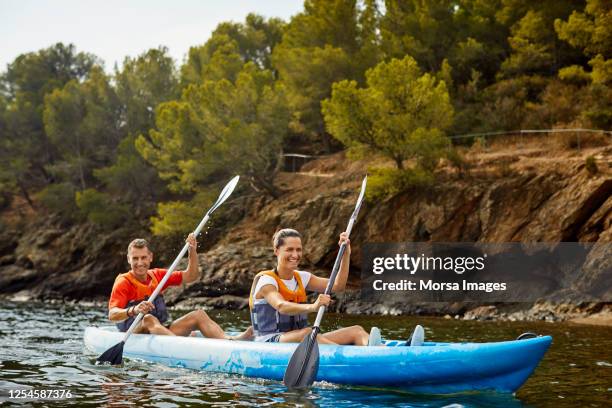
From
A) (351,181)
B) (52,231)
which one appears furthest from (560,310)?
(52,231)

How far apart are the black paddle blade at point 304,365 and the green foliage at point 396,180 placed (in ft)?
50.2

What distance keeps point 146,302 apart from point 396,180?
48.1ft

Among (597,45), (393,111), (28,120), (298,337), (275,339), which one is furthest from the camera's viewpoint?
(28,120)

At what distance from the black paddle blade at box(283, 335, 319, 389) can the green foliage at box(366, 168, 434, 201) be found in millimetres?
15296

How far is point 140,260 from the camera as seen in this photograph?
8383 millimetres

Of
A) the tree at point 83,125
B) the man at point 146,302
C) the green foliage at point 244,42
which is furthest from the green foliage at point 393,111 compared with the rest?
the tree at point 83,125

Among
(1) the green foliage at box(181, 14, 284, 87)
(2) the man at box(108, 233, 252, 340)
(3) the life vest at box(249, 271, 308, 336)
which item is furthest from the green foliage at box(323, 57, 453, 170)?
(1) the green foliage at box(181, 14, 284, 87)

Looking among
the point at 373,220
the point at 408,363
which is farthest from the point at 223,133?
the point at 408,363

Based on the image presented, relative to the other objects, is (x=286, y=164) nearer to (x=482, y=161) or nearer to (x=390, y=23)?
(x=390, y=23)

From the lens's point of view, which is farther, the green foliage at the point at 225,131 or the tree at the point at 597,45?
the green foliage at the point at 225,131

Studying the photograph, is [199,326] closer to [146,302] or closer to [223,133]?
[146,302]

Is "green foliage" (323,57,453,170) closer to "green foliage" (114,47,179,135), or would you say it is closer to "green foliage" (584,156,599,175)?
"green foliage" (584,156,599,175)

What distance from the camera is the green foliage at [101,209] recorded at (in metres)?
30.8

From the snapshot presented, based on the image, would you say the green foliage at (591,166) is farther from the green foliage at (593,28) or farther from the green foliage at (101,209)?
the green foliage at (101,209)
